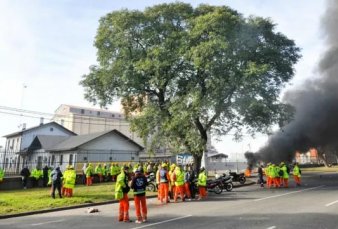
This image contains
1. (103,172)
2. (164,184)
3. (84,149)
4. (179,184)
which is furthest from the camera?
(84,149)

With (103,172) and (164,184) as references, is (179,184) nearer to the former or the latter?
(164,184)

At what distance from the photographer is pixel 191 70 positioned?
25.3 meters

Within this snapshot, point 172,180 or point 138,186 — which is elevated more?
point 172,180

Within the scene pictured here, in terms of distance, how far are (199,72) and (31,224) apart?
1615 centimetres

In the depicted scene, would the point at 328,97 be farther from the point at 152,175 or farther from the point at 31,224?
the point at 31,224

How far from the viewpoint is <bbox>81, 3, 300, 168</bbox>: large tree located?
2286cm

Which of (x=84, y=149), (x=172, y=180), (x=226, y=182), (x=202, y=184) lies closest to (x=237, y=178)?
(x=226, y=182)

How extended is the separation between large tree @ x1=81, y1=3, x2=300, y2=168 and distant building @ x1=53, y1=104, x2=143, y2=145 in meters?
59.1

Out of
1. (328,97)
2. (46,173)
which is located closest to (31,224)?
(46,173)

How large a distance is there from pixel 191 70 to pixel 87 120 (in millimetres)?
71129

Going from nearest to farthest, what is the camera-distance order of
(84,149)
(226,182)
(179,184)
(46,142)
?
(179,184), (226,182), (84,149), (46,142)

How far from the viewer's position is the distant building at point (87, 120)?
293 feet

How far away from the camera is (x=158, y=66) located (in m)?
23.6

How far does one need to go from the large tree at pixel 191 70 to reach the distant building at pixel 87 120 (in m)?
59.1
